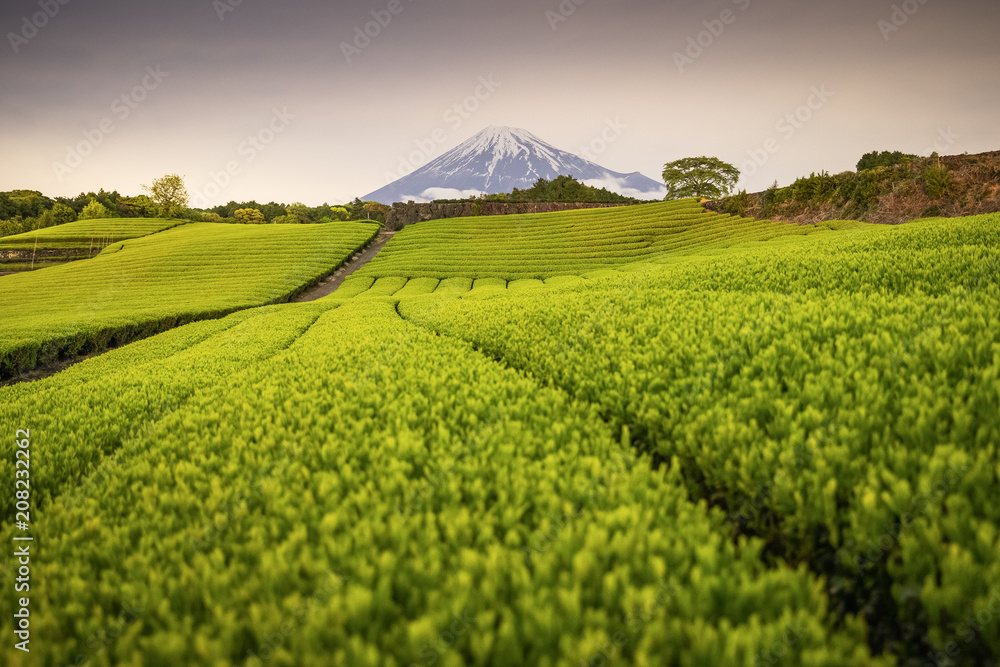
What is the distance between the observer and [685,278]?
1023cm

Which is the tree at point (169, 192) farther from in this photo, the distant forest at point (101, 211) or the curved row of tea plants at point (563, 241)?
the curved row of tea plants at point (563, 241)

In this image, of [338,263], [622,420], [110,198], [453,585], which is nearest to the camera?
[453,585]

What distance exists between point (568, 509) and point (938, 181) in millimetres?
35644

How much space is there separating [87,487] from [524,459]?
3302 mm

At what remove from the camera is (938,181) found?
24.3 metres

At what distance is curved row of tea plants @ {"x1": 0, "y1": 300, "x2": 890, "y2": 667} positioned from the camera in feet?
4.64

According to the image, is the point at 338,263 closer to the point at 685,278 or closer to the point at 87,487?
the point at 685,278

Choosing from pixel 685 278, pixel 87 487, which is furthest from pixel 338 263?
pixel 87 487

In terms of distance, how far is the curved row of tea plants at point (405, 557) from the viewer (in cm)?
142

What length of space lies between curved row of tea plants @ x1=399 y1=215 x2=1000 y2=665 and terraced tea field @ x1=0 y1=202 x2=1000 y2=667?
2 centimetres

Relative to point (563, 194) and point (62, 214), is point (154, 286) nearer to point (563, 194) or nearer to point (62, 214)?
point (563, 194)

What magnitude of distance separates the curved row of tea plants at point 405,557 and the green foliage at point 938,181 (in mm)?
34270

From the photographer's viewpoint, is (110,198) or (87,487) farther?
(110,198)

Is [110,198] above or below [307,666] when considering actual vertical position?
above
